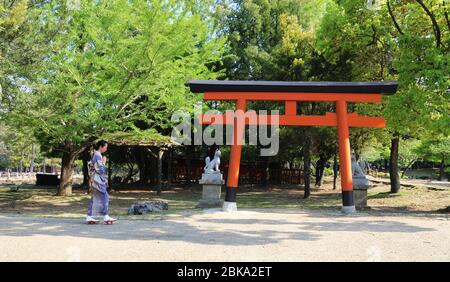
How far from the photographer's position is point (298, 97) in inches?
490

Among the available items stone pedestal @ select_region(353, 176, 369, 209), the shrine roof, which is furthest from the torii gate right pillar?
stone pedestal @ select_region(353, 176, 369, 209)

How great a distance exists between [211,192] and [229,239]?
21.2ft

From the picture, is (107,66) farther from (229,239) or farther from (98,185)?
(229,239)

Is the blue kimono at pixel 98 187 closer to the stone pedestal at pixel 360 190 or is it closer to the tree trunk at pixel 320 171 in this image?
the stone pedestal at pixel 360 190

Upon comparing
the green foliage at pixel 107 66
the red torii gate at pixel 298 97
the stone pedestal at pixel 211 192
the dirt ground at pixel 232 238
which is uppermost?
the green foliage at pixel 107 66

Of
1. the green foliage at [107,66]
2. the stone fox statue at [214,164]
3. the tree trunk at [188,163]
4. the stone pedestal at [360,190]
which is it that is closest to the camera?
the stone pedestal at [360,190]

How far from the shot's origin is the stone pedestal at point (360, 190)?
1350cm

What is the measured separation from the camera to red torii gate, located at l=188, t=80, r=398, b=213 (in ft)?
40.0

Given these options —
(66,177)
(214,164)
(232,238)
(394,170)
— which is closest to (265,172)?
(394,170)

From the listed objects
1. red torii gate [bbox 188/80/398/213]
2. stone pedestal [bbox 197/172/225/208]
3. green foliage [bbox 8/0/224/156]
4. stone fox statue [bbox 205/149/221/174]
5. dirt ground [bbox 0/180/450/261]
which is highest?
green foliage [bbox 8/0/224/156]

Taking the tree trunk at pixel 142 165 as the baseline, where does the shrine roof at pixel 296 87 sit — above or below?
above

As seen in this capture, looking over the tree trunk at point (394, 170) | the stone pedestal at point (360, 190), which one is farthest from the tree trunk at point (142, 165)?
the stone pedestal at point (360, 190)

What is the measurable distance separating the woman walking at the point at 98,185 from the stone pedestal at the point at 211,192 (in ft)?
16.4

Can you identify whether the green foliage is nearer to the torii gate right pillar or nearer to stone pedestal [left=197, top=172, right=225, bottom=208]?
stone pedestal [left=197, top=172, right=225, bottom=208]
